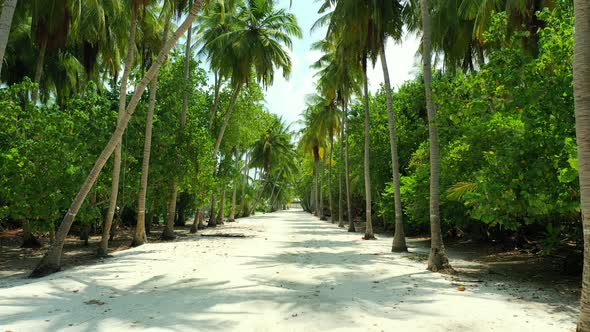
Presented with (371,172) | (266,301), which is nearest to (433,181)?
(266,301)

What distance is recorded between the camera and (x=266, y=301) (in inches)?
239

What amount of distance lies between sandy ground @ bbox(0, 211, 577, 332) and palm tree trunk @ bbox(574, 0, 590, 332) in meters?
0.92

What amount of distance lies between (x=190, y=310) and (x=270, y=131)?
→ 4037 centimetres

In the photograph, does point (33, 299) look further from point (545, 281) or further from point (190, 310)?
point (545, 281)

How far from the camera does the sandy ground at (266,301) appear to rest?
16.0 ft

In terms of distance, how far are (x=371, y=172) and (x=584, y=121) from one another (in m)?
18.9

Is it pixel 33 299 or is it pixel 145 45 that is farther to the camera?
pixel 145 45

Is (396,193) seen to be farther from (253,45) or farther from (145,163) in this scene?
(253,45)

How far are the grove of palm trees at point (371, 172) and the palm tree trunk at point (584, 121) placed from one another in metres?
0.02

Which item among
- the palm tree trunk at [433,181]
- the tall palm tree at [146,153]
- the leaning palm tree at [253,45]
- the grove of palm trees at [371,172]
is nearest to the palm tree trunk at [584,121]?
the grove of palm trees at [371,172]

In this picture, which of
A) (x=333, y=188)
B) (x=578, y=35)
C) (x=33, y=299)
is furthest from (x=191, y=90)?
(x=333, y=188)

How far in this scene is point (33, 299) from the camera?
6133 millimetres

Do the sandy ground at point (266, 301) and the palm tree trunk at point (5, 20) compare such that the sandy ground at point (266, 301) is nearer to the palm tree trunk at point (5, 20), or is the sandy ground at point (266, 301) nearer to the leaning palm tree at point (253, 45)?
the palm tree trunk at point (5, 20)

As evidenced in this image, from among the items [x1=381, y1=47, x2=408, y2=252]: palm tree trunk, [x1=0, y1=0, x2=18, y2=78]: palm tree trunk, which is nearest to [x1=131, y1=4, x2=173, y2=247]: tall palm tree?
[x1=0, y1=0, x2=18, y2=78]: palm tree trunk
